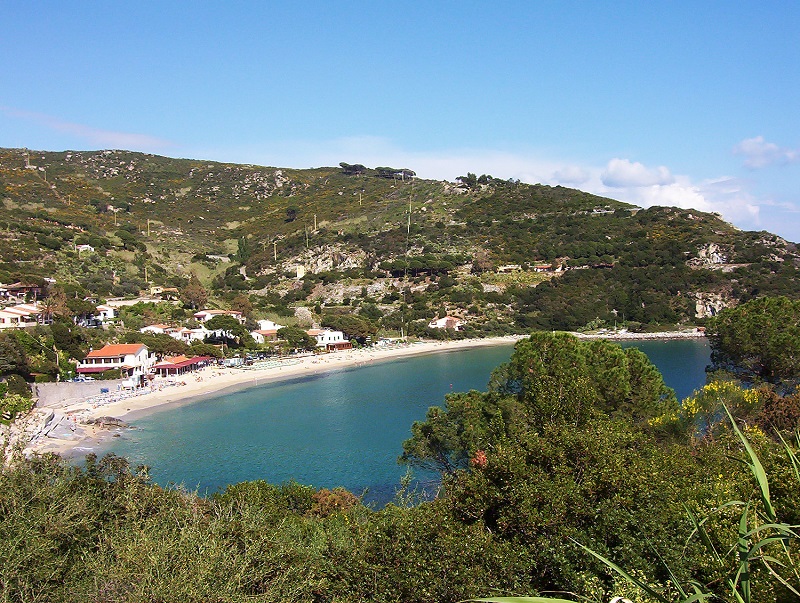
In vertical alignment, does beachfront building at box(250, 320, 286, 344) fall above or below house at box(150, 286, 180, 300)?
below

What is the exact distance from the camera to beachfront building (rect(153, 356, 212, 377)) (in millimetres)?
48188

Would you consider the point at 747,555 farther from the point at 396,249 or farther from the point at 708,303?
the point at 396,249

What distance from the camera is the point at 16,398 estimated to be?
29.7 meters

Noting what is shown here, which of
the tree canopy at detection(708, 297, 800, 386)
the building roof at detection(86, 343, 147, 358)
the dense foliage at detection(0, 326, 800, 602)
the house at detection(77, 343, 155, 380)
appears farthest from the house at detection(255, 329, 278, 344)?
the dense foliage at detection(0, 326, 800, 602)

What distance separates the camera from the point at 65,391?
3844cm

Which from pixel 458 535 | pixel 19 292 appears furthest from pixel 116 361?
pixel 458 535

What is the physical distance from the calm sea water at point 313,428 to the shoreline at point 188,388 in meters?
1.48

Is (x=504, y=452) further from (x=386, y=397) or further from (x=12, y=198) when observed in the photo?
(x=12, y=198)

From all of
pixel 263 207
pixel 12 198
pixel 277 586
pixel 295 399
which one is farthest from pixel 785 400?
pixel 263 207

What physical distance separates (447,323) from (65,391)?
45319 mm

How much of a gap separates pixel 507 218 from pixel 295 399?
226 feet

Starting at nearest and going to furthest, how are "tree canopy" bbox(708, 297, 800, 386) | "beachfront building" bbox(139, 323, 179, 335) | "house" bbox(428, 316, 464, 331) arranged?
"tree canopy" bbox(708, 297, 800, 386) < "beachfront building" bbox(139, 323, 179, 335) < "house" bbox(428, 316, 464, 331)

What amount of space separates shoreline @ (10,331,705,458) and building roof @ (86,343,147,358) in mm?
3071

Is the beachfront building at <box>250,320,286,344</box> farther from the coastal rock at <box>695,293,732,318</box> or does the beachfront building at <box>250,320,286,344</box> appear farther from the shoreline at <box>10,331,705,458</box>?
the coastal rock at <box>695,293,732,318</box>
